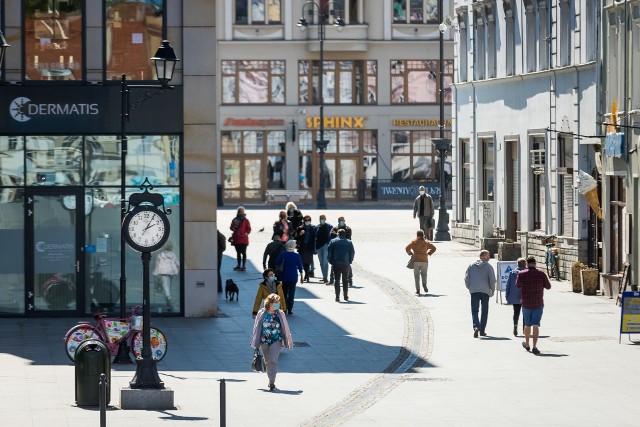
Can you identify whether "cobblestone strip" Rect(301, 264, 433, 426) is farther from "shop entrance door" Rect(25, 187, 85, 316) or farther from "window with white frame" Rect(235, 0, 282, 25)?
"window with white frame" Rect(235, 0, 282, 25)

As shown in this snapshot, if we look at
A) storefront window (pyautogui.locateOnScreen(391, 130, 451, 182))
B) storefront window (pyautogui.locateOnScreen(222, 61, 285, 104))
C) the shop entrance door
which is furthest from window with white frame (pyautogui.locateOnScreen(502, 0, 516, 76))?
storefront window (pyautogui.locateOnScreen(391, 130, 451, 182))

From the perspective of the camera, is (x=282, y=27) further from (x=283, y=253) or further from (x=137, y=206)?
(x=137, y=206)

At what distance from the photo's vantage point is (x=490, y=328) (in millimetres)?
29594

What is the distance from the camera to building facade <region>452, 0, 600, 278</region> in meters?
38.5

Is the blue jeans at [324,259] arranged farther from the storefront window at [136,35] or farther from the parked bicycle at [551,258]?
the storefront window at [136,35]

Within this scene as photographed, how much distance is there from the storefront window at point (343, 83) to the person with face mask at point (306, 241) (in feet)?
142

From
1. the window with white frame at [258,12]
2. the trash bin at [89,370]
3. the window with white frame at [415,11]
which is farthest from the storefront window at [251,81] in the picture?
the trash bin at [89,370]

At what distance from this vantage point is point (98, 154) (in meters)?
30.2

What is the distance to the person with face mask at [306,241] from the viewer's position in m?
38.2

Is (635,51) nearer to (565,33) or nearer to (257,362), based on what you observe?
(565,33)

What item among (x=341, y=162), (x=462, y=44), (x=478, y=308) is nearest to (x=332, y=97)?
(x=341, y=162)

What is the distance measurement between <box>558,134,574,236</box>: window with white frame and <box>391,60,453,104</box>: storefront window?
41.3 metres

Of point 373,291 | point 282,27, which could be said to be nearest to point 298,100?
point 282,27

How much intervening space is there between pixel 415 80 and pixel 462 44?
100.0 feet
